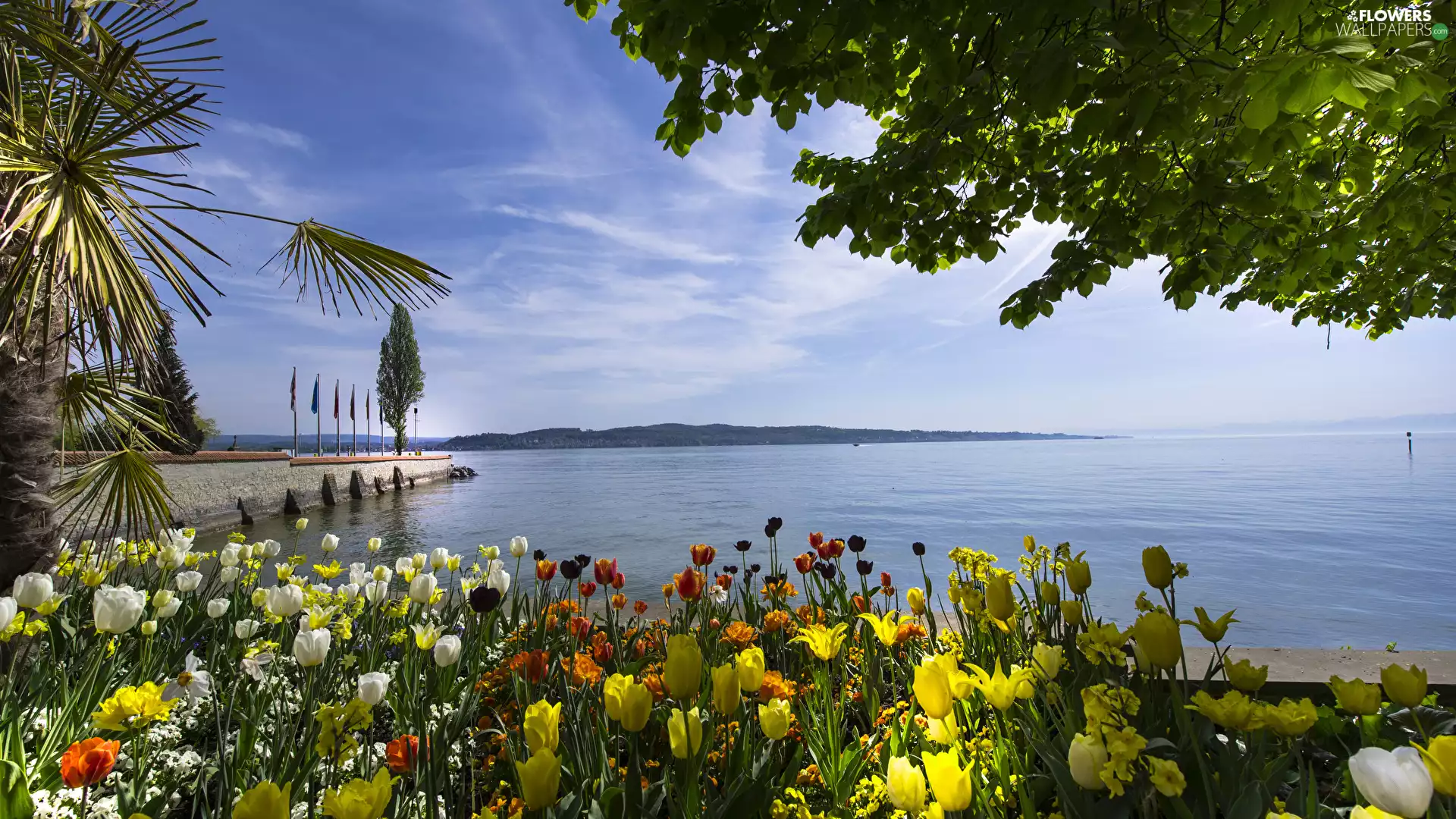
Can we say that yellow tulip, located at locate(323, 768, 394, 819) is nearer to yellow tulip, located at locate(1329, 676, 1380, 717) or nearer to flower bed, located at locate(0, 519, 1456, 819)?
flower bed, located at locate(0, 519, 1456, 819)

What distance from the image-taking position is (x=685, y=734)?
114 centimetres

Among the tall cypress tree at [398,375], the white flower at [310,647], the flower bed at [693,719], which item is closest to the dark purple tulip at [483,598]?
the flower bed at [693,719]

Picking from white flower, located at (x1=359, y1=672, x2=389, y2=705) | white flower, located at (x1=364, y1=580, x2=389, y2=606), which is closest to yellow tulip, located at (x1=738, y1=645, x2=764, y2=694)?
white flower, located at (x1=359, y1=672, x2=389, y2=705)

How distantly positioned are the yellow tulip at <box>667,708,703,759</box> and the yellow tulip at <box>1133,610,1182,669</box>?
0.93 metres

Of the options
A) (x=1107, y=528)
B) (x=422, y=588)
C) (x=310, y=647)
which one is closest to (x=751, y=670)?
(x=310, y=647)

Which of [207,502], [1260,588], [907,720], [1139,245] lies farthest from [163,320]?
[207,502]

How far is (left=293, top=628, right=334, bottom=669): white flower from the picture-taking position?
1.50 meters

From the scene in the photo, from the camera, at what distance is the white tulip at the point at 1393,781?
30.0 inches

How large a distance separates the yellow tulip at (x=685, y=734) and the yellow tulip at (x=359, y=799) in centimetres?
45

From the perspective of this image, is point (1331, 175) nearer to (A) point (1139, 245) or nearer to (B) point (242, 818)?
(A) point (1139, 245)

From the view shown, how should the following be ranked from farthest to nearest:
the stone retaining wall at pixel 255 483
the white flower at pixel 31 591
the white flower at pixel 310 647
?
the stone retaining wall at pixel 255 483 → the white flower at pixel 31 591 → the white flower at pixel 310 647

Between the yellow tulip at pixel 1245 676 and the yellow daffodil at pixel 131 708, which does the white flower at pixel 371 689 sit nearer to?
the yellow daffodil at pixel 131 708

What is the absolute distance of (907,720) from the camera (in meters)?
1.65

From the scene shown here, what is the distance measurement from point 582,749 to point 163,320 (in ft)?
10.1
